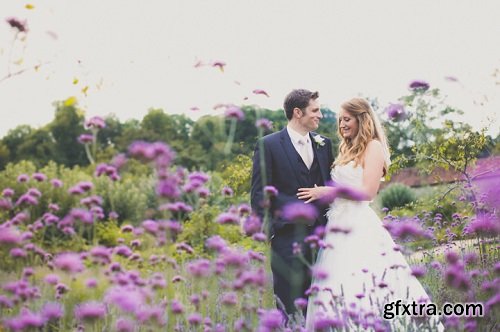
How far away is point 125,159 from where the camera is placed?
207 centimetres

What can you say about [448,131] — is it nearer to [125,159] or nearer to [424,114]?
[424,114]

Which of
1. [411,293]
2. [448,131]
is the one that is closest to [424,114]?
[448,131]

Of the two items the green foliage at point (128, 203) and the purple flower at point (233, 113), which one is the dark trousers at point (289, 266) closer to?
the purple flower at point (233, 113)

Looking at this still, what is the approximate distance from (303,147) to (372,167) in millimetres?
488

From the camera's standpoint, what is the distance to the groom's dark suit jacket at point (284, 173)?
3875 millimetres

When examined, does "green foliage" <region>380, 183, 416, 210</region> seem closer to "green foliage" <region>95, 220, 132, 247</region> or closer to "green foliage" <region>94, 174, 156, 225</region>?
"green foliage" <region>94, 174, 156, 225</region>

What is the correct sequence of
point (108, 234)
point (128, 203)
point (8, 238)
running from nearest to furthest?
point (8, 238) → point (108, 234) → point (128, 203)

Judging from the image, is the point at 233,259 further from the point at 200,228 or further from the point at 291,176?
the point at 200,228

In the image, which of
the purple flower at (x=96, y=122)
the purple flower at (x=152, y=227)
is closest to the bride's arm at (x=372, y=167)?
the purple flower at (x=96, y=122)

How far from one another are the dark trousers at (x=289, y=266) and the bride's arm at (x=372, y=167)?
18.7 inches

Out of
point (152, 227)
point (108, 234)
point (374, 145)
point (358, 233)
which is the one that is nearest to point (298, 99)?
point (374, 145)

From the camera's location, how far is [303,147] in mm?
4008

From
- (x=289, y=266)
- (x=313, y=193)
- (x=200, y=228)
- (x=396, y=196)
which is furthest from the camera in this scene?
(x=396, y=196)

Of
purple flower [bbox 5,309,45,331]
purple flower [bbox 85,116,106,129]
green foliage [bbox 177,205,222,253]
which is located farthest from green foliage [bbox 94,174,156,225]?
purple flower [bbox 5,309,45,331]
